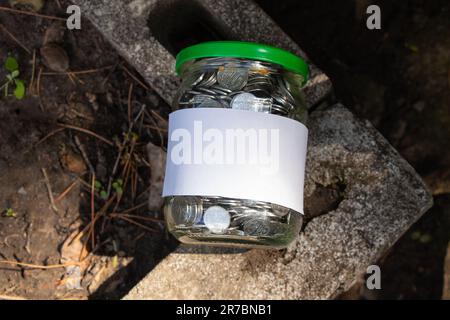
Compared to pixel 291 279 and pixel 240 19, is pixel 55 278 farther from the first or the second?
pixel 240 19

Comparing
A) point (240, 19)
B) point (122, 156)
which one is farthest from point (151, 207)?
point (240, 19)

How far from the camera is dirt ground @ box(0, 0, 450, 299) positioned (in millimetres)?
1872

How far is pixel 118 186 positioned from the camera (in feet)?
6.21

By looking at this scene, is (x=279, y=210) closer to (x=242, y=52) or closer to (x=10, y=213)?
(x=242, y=52)

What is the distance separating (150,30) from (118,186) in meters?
0.62

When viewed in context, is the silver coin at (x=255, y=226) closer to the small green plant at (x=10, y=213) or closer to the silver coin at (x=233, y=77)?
the silver coin at (x=233, y=77)

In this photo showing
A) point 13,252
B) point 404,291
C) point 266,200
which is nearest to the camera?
point 266,200

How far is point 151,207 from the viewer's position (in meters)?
1.92

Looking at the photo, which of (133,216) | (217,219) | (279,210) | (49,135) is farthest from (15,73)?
(279,210)

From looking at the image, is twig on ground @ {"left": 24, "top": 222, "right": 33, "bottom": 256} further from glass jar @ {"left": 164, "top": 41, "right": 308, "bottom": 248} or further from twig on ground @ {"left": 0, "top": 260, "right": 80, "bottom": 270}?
glass jar @ {"left": 164, "top": 41, "right": 308, "bottom": 248}

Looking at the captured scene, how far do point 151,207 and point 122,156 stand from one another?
23 cm

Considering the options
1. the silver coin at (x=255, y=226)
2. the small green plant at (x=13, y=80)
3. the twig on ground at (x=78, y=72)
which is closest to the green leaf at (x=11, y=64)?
the small green plant at (x=13, y=80)

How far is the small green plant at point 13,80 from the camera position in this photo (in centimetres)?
184

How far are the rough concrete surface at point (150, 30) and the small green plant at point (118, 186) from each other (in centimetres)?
46
